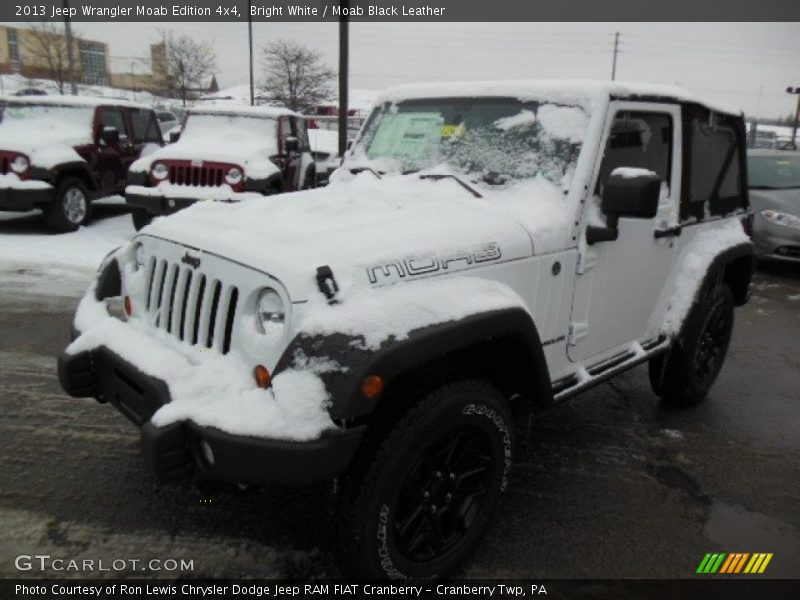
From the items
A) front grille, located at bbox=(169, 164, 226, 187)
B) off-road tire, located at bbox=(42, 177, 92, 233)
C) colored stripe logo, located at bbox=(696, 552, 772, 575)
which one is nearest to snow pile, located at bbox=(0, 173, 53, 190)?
off-road tire, located at bbox=(42, 177, 92, 233)

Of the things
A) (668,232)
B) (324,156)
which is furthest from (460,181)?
(324,156)

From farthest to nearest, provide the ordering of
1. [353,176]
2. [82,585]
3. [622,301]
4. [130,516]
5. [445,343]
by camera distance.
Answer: [353,176] → [622,301] → [130,516] → [82,585] → [445,343]

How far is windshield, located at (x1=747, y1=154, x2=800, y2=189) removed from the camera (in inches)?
368

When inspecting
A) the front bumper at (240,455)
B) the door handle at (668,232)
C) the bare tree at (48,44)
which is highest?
the bare tree at (48,44)

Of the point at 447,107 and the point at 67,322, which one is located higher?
the point at 447,107

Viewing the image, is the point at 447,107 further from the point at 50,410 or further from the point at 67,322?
the point at 67,322

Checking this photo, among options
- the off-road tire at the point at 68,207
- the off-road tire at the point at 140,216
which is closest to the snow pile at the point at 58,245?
the off-road tire at the point at 68,207

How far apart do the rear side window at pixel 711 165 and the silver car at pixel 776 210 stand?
429cm

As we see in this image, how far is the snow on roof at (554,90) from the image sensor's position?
317 cm

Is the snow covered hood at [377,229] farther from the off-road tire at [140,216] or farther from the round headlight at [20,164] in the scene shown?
the round headlight at [20,164]

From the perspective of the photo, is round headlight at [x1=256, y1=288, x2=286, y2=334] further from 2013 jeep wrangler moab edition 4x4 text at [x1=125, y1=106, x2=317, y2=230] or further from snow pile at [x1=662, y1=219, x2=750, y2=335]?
2013 jeep wrangler moab edition 4x4 text at [x1=125, y1=106, x2=317, y2=230]

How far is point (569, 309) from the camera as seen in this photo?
3047 millimetres

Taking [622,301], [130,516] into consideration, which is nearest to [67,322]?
[130,516]

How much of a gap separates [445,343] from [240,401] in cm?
71
